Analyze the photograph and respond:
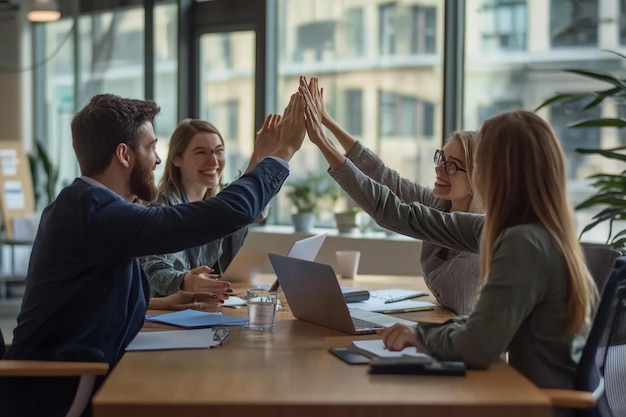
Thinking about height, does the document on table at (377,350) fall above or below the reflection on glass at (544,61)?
below

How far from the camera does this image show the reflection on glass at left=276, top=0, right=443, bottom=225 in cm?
548

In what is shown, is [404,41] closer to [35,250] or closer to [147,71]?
[147,71]

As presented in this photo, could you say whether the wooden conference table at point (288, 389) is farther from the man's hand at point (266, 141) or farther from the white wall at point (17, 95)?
the white wall at point (17, 95)

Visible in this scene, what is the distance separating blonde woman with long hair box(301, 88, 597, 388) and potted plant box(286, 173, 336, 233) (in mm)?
3751

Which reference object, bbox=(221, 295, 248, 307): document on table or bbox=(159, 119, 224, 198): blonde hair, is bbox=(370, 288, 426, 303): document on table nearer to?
bbox=(221, 295, 248, 307): document on table

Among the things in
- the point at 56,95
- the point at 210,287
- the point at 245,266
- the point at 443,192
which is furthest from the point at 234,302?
the point at 56,95

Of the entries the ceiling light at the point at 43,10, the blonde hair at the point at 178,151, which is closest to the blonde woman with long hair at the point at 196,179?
the blonde hair at the point at 178,151

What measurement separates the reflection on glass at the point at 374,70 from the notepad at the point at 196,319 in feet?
10.5

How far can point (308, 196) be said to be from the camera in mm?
5816

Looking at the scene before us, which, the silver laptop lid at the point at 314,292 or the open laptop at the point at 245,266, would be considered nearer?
the silver laptop lid at the point at 314,292

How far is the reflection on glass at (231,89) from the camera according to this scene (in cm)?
627

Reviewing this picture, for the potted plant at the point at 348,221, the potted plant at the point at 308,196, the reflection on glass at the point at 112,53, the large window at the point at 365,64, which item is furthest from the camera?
the reflection on glass at the point at 112,53

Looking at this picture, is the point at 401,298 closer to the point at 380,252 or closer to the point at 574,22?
the point at 380,252

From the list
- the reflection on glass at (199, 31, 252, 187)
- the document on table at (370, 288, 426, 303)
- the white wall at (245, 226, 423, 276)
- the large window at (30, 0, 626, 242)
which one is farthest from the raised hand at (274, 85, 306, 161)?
the reflection on glass at (199, 31, 252, 187)
